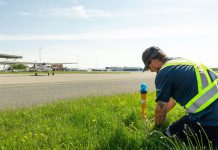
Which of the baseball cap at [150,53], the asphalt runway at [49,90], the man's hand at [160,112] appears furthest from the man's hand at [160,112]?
the asphalt runway at [49,90]

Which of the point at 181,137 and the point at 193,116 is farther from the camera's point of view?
the point at 181,137

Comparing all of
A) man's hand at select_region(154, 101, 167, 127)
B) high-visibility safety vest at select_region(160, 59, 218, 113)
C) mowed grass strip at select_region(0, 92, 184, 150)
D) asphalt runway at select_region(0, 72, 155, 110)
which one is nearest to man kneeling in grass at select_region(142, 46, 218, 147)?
high-visibility safety vest at select_region(160, 59, 218, 113)

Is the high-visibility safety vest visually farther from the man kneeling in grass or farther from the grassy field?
the grassy field

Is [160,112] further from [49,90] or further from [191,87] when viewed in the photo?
[49,90]

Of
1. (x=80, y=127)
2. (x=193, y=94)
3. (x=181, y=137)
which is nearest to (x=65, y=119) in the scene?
(x=80, y=127)

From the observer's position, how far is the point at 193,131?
450cm

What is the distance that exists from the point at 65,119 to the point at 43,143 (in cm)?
179

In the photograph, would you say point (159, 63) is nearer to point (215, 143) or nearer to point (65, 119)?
point (215, 143)

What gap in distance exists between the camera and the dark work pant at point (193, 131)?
14.1ft

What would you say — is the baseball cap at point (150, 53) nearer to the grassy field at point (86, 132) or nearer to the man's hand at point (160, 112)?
the man's hand at point (160, 112)

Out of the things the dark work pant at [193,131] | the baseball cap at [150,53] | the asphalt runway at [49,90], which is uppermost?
the baseball cap at [150,53]

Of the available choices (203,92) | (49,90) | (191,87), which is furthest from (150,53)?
(49,90)

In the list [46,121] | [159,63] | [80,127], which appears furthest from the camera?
[46,121]

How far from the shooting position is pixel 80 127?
5.74 m
